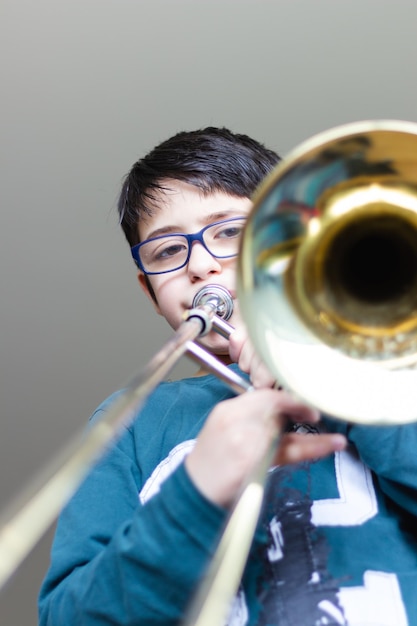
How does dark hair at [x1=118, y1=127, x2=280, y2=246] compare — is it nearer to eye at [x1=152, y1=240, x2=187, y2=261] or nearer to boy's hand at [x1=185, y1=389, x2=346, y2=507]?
eye at [x1=152, y1=240, x2=187, y2=261]

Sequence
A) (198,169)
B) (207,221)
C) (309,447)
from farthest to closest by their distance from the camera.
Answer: (198,169) → (207,221) → (309,447)

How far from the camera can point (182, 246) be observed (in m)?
1.20

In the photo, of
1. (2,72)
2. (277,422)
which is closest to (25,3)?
(2,72)

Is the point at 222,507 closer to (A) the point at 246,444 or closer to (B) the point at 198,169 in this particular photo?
(A) the point at 246,444

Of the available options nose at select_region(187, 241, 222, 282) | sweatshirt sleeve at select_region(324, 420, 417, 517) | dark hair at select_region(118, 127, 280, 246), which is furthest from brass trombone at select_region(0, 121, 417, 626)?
dark hair at select_region(118, 127, 280, 246)

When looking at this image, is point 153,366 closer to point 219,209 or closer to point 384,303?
point 384,303

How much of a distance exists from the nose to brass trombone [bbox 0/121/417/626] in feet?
0.80

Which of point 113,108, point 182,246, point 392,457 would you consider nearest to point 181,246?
point 182,246

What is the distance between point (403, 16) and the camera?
1.75 metres

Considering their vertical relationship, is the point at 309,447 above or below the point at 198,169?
below

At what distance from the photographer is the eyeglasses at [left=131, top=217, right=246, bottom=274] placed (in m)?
A: 1.17

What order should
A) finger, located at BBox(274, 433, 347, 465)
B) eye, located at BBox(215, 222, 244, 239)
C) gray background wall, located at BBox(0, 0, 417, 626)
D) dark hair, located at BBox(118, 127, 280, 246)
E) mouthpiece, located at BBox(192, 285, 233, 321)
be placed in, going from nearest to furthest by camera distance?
finger, located at BBox(274, 433, 347, 465)
mouthpiece, located at BBox(192, 285, 233, 321)
eye, located at BBox(215, 222, 244, 239)
dark hair, located at BBox(118, 127, 280, 246)
gray background wall, located at BBox(0, 0, 417, 626)

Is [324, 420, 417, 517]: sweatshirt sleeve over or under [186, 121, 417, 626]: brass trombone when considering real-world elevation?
under

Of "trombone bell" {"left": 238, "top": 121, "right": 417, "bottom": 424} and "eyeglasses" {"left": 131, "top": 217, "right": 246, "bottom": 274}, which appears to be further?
"eyeglasses" {"left": 131, "top": 217, "right": 246, "bottom": 274}
